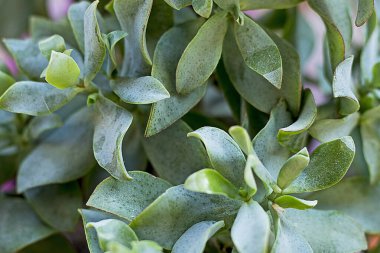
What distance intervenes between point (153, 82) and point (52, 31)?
0.65ft

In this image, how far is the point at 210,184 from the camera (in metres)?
0.38

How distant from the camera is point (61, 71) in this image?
0.43m

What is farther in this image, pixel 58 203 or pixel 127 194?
pixel 58 203

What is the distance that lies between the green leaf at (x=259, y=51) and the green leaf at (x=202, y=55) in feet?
0.05

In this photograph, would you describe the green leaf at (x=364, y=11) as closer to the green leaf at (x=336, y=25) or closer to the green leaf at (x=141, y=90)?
the green leaf at (x=336, y=25)

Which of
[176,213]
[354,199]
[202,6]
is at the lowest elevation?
[354,199]

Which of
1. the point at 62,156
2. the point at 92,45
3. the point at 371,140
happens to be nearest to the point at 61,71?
the point at 92,45

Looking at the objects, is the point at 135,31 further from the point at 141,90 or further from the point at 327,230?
the point at 327,230

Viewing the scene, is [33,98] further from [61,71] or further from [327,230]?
[327,230]

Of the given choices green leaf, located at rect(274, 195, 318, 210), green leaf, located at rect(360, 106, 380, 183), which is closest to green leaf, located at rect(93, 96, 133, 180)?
green leaf, located at rect(274, 195, 318, 210)

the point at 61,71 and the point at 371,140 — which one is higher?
the point at 61,71

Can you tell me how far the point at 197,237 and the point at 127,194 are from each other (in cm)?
6

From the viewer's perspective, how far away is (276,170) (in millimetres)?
453

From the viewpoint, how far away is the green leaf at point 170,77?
441mm
